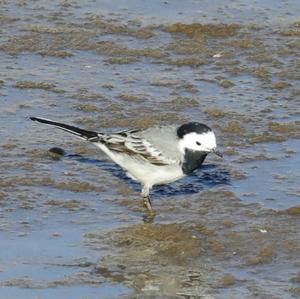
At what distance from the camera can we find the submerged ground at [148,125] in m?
8.33

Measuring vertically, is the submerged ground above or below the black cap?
below

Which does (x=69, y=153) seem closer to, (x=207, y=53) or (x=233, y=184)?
(x=233, y=184)

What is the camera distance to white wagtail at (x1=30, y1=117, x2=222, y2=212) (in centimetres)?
916

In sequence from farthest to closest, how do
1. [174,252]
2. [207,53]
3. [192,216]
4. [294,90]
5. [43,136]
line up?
[207,53] → [294,90] → [43,136] → [192,216] → [174,252]

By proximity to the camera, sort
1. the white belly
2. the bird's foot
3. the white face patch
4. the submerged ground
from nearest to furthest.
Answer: the submerged ground
the white face patch
the white belly
the bird's foot

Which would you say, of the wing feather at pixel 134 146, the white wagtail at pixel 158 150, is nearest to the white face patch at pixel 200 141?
the white wagtail at pixel 158 150

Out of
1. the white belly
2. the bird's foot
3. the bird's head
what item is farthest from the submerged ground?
the bird's head

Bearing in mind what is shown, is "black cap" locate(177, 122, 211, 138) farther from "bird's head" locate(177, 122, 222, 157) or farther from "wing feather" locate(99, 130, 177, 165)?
"wing feather" locate(99, 130, 177, 165)

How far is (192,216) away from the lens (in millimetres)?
9328

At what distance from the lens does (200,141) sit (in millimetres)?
9125

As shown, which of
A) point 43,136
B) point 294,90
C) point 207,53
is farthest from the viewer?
point 207,53

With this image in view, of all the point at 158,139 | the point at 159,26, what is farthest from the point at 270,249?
the point at 159,26

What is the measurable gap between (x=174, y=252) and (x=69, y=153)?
1997mm

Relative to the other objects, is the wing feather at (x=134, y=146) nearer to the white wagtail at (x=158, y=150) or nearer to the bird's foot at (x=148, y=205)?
the white wagtail at (x=158, y=150)
